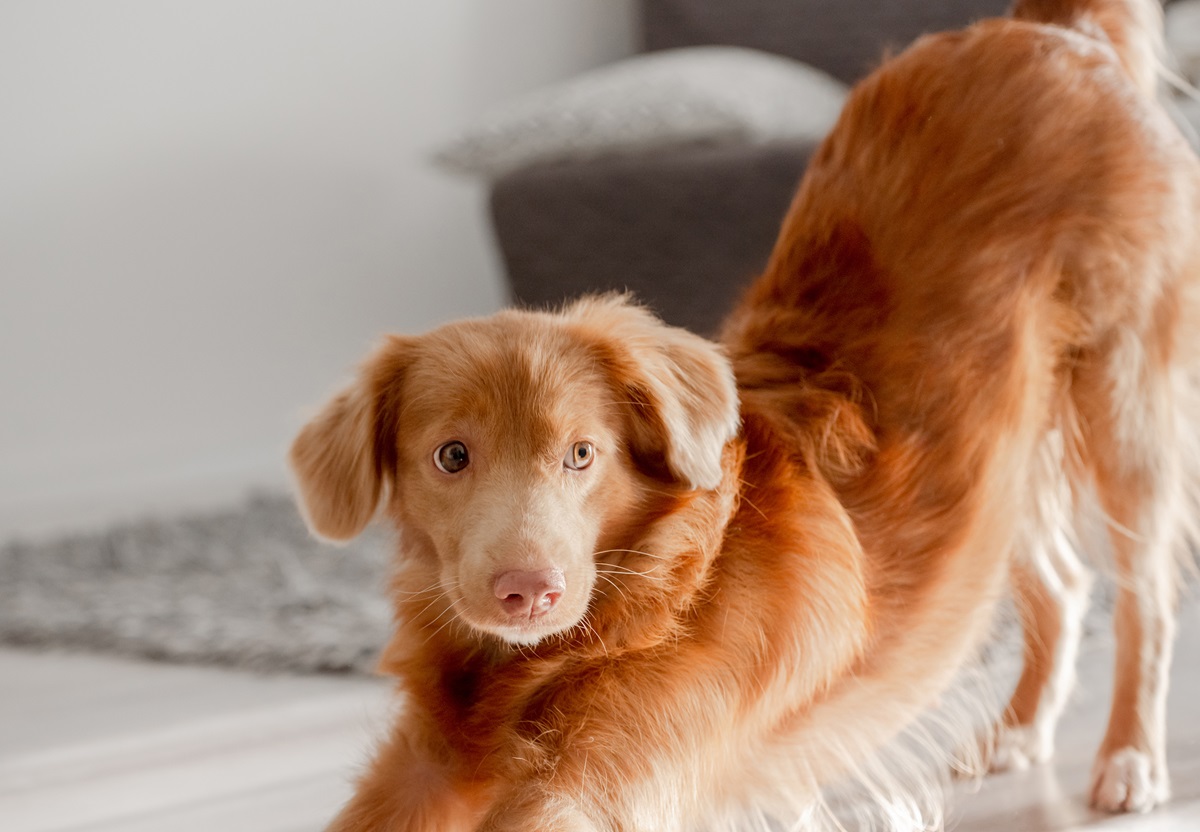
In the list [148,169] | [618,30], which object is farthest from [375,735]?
[618,30]

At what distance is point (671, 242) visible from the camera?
3.20m

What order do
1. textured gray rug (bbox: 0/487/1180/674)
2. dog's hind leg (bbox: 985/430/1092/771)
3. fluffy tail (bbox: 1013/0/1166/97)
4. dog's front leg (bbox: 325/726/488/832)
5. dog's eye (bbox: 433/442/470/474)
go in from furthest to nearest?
textured gray rug (bbox: 0/487/1180/674)
fluffy tail (bbox: 1013/0/1166/97)
dog's hind leg (bbox: 985/430/1092/771)
dog's front leg (bbox: 325/726/488/832)
dog's eye (bbox: 433/442/470/474)

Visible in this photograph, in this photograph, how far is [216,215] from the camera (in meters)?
4.49

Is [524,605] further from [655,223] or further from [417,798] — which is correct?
[655,223]

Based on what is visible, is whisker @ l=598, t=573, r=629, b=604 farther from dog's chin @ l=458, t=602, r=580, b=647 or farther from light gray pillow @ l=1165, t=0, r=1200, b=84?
light gray pillow @ l=1165, t=0, r=1200, b=84

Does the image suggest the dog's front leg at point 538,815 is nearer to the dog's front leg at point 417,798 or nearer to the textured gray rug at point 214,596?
the dog's front leg at point 417,798

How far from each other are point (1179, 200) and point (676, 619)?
3.10 feet

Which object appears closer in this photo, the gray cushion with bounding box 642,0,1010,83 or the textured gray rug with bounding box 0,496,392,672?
the textured gray rug with bounding box 0,496,392,672

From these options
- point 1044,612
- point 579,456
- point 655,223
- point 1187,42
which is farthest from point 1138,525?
point 1187,42

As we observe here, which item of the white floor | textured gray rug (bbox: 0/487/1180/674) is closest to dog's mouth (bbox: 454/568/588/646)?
the white floor

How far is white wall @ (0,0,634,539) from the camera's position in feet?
13.9

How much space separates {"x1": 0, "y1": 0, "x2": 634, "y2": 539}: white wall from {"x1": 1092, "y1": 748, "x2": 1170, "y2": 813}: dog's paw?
9.43 feet

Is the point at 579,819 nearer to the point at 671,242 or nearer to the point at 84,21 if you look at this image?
the point at 671,242

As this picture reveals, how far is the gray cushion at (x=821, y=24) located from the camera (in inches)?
160
